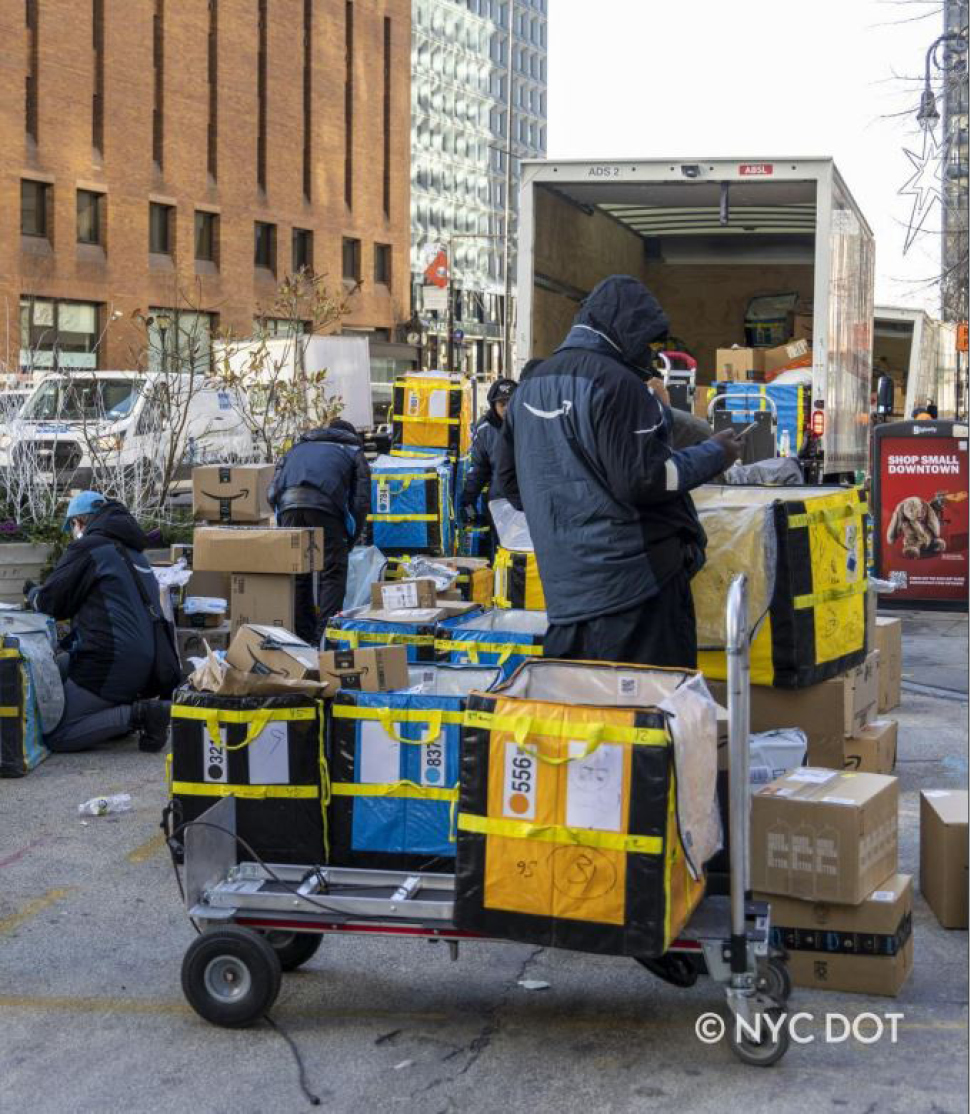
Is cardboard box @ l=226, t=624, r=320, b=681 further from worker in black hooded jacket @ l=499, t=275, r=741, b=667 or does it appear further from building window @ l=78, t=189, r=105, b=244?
building window @ l=78, t=189, r=105, b=244

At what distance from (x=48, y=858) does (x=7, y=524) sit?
562 cm

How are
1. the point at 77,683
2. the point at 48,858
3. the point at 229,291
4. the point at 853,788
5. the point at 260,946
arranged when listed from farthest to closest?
the point at 229,291
the point at 77,683
the point at 48,858
the point at 853,788
the point at 260,946

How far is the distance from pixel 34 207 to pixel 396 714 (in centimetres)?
4144

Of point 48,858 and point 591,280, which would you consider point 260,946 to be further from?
point 591,280

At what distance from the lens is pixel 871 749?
289 inches

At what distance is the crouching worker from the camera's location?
9164 millimetres

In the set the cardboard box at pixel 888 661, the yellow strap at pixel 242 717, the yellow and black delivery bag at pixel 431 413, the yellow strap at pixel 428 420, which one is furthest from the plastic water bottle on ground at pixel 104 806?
the yellow strap at pixel 428 420

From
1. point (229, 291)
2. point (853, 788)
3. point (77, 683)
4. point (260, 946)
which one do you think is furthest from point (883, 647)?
point (229, 291)

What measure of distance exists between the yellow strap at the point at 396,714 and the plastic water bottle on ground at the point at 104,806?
250cm

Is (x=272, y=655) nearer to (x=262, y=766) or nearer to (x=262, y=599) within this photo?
(x=262, y=766)

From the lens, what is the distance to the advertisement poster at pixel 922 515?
1485 cm

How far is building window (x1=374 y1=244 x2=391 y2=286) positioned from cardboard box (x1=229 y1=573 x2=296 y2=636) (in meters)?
51.3

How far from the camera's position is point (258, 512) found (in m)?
12.1

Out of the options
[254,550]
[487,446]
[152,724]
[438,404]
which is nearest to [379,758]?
[152,724]
